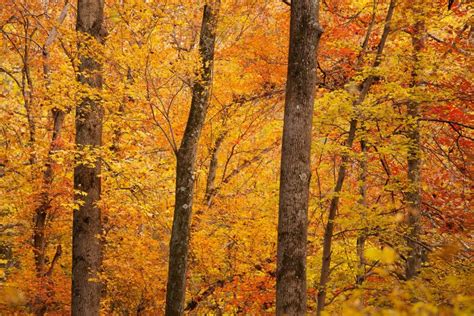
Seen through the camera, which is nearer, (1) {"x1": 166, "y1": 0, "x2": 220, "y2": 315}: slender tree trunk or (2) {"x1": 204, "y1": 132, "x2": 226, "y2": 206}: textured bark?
(1) {"x1": 166, "y1": 0, "x2": 220, "y2": 315}: slender tree trunk

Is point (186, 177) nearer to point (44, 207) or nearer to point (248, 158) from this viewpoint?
point (44, 207)

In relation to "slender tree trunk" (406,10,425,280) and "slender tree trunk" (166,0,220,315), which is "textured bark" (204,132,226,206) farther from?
"slender tree trunk" (406,10,425,280)

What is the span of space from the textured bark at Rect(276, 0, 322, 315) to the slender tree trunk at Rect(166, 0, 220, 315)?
2.94 meters

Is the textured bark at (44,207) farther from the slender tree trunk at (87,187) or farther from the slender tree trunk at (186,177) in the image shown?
the slender tree trunk at (186,177)

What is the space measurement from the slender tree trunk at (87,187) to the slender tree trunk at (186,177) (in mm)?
1733

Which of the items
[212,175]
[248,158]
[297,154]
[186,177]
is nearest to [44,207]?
[212,175]

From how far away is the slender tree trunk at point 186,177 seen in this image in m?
8.44

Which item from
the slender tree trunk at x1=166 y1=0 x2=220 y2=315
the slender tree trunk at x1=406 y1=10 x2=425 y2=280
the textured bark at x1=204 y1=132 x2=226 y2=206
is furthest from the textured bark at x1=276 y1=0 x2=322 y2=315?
the textured bark at x1=204 y1=132 x2=226 y2=206

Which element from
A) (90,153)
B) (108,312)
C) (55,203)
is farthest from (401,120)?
(108,312)

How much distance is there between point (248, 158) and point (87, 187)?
22.2ft

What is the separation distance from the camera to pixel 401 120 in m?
8.60

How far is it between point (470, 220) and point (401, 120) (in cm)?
366

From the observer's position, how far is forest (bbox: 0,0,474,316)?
7875mm

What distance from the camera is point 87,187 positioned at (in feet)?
31.1
